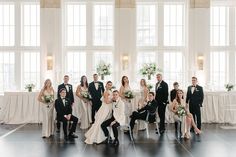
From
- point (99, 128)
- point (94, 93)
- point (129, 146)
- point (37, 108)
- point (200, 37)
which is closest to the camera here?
point (129, 146)

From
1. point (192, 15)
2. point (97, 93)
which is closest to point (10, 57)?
point (97, 93)

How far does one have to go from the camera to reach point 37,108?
12180 millimetres

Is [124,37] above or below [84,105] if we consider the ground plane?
above

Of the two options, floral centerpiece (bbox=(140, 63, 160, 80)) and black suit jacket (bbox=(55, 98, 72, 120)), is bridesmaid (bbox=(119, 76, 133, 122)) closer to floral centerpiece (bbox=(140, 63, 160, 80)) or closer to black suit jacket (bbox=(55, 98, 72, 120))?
black suit jacket (bbox=(55, 98, 72, 120))

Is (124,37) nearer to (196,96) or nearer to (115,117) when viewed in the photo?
(196,96)

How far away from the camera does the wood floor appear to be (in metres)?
7.44

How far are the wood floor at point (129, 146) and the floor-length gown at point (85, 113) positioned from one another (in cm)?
98

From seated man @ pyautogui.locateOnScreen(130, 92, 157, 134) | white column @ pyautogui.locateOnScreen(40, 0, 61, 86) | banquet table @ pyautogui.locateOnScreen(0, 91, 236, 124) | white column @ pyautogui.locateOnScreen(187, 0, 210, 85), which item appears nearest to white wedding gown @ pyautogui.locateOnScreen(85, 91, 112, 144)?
seated man @ pyautogui.locateOnScreen(130, 92, 157, 134)

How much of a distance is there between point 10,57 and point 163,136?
738 centimetres

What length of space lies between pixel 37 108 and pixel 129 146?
5.00 metres

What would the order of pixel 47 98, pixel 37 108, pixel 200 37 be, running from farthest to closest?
pixel 200 37
pixel 37 108
pixel 47 98

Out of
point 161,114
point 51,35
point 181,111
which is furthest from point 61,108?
point 51,35

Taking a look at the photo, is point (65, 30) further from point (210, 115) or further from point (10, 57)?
point (210, 115)

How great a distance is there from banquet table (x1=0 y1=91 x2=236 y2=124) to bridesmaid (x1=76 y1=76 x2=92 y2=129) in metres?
0.94
